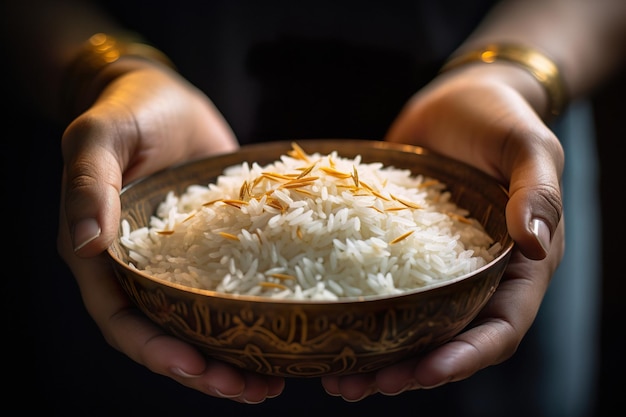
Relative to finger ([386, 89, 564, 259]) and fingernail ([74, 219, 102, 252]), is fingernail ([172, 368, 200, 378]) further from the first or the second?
finger ([386, 89, 564, 259])

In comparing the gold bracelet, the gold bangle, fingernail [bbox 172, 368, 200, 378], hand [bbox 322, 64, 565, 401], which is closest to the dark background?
the gold bracelet

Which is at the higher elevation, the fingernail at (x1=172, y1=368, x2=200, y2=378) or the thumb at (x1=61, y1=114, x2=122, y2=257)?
the thumb at (x1=61, y1=114, x2=122, y2=257)

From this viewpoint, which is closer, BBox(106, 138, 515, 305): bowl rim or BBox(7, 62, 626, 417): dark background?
BBox(106, 138, 515, 305): bowl rim

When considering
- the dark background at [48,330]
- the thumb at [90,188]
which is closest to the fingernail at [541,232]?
the thumb at [90,188]

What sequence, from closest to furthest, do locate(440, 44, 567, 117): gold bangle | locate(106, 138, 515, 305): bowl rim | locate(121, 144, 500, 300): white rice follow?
locate(106, 138, 515, 305): bowl rim → locate(121, 144, 500, 300): white rice → locate(440, 44, 567, 117): gold bangle

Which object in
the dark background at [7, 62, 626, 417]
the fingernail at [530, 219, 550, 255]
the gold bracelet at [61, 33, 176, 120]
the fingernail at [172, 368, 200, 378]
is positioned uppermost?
the fingernail at [530, 219, 550, 255]

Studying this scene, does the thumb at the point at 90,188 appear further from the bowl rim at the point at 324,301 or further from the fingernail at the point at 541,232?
the fingernail at the point at 541,232

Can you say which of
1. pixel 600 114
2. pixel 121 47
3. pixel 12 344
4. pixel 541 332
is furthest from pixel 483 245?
pixel 600 114

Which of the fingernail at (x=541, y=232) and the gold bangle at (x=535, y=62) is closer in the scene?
the fingernail at (x=541, y=232)

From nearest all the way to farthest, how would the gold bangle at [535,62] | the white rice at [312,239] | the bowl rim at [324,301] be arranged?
1. the bowl rim at [324,301]
2. the white rice at [312,239]
3. the gold bangle at [535,62]
